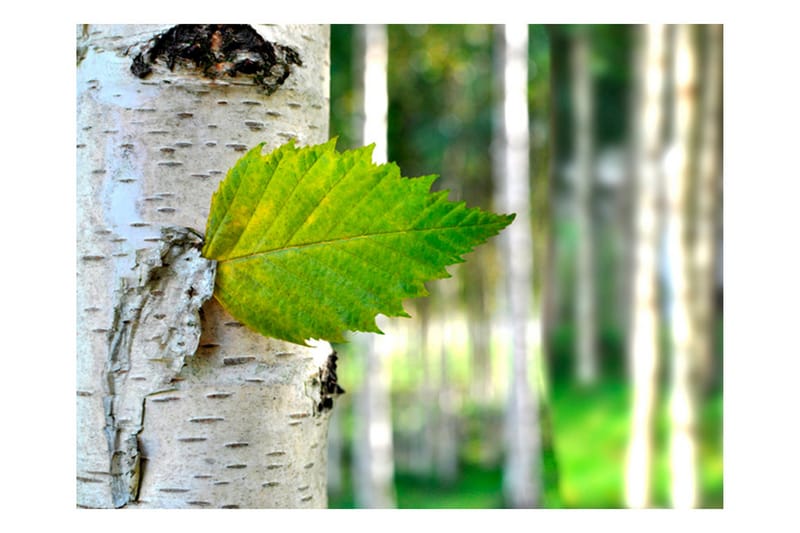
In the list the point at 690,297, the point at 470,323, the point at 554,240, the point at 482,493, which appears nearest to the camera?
the point at 690,297

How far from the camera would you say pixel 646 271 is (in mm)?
2871

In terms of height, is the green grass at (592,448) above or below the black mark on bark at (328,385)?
below

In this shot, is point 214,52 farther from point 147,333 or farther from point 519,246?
point 519,246

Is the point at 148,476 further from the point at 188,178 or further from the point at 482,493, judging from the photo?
the point at 482,493

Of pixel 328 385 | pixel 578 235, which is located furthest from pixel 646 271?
pixel 328 385

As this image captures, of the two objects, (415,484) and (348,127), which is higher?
(348,127)

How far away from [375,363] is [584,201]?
5.70 feet

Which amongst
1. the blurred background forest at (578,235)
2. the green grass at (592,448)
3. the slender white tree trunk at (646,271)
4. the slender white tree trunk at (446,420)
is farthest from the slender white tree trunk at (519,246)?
the slender white tree trunk at (446,420)

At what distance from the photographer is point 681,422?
2.53m

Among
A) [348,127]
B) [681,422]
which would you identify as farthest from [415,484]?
[681,422]

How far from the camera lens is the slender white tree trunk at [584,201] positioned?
4187 millimetres

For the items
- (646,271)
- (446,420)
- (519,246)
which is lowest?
(446,420)

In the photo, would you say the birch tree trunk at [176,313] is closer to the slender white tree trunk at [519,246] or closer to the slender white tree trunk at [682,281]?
the slender white tree trunk at [682,281]
